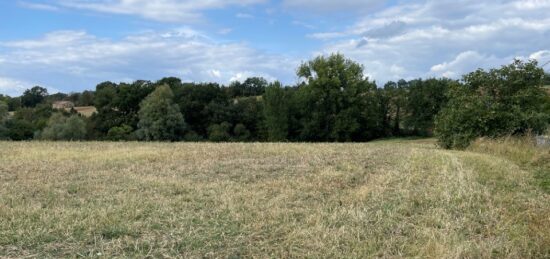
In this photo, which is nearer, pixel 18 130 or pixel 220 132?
pixel 18 130

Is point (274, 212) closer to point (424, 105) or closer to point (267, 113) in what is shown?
point (267, 113)

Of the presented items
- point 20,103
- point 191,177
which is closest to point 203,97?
point 20,103

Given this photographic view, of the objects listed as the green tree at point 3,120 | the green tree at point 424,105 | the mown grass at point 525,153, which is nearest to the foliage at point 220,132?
the green tree at point 3,120

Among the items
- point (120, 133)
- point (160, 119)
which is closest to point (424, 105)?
point (160, 119)

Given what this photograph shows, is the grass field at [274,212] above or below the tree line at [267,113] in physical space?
below

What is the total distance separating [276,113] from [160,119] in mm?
15783

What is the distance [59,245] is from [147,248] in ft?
3.35

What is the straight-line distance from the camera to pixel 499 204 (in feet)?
25.8

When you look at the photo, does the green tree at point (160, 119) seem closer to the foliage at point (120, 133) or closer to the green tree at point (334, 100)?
the foliage at point (120, 133)

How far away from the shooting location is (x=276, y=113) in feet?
215

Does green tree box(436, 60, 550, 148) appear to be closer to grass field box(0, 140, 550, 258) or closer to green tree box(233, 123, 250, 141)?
grass field box(0, 140, 550, 258)

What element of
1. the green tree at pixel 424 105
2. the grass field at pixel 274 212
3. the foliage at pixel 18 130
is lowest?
the grass field at pixel 274 212

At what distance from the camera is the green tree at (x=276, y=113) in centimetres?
6462

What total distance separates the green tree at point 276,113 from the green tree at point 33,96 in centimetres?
5995
